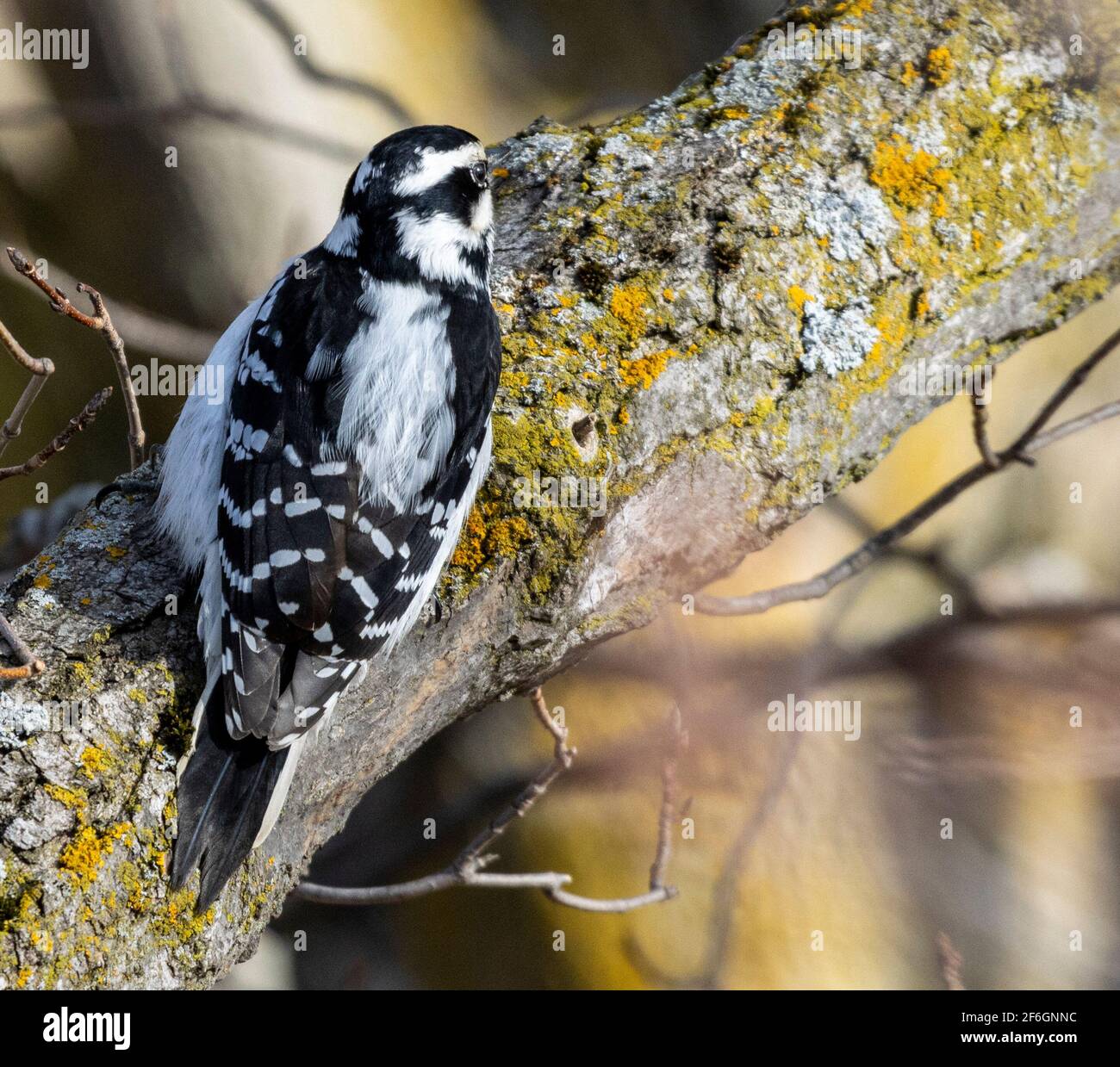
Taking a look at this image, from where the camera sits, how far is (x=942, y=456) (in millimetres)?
3686

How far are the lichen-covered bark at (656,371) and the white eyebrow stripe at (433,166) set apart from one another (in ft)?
0.47

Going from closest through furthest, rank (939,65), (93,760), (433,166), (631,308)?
(93,760), (631,308), (433,166), (939,65)

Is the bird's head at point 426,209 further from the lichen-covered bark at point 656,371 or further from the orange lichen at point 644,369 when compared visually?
the orange lichen at point 644,369

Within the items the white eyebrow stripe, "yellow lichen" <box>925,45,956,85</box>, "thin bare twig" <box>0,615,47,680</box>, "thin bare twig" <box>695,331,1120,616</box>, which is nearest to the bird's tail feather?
"thin bare twig" <box>0,615,47,680</box>

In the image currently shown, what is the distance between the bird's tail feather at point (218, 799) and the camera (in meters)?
1.35

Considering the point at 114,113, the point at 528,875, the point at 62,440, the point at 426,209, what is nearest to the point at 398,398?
the point at 426,209

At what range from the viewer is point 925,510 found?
7.99ft

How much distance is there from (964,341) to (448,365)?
109cm

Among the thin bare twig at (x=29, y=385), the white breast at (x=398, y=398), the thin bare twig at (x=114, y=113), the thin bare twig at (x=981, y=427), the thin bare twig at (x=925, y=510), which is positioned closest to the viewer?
the thin bare twig at (x=29, y=385)

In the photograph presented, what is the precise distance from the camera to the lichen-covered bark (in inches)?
52.5

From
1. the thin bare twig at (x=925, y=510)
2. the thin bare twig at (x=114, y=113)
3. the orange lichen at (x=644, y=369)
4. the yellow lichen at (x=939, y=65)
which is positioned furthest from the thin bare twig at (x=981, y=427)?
the thin bare twig at (x=114, y=113)

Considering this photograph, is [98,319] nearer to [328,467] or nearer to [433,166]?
[328,467]

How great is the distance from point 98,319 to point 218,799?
2.99ft
